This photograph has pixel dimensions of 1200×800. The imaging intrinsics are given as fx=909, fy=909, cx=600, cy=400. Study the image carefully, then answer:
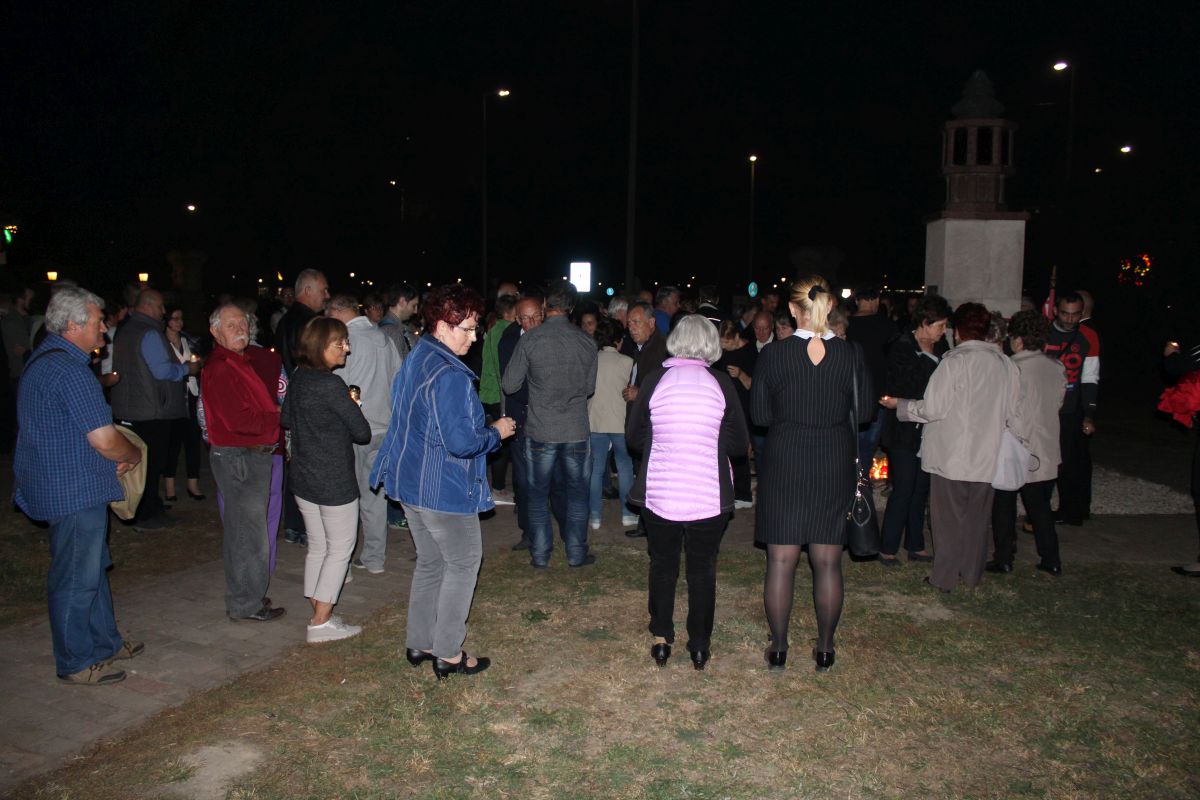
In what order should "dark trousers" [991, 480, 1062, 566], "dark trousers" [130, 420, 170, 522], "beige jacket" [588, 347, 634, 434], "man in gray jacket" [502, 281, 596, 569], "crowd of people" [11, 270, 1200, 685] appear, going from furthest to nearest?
"dark trousers" [130, 420, 170, 522]
"beige jacket" [588, 347, 634, 434]
"dark trousers" [991, 480, 1062, 566]
"man in gray jacket" [502, 281, 596, 569]
"crowd of people" [11, 270, 1200, 685]

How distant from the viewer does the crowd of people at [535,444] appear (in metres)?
4.74

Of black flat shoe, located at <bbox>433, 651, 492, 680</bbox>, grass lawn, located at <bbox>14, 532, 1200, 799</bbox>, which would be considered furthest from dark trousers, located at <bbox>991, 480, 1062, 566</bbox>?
black flat shoe, located at <bbox>433, 651, 492, 680</bbox>

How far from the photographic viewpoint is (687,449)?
193 inches

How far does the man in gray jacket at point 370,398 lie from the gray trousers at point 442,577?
1.82m

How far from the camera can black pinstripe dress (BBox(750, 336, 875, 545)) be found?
491cm

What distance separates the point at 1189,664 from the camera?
17.4 feet

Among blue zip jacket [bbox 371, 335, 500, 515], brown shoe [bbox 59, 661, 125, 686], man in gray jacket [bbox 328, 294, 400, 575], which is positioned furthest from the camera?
man in gray jacket [bbox 328, 294, 400, 575]

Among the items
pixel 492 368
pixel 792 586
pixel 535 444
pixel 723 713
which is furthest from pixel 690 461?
pixel 492 368

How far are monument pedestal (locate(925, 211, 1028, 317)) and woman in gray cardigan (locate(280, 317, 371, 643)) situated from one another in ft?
34.1

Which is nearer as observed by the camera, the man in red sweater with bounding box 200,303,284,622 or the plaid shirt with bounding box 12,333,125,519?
the plaid shirt with bounding box 12,333,125,519

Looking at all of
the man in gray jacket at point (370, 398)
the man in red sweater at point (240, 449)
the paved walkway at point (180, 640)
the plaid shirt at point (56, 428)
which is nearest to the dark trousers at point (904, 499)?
the paved walkway at point (180, 640)

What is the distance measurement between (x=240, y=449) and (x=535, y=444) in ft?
7.32

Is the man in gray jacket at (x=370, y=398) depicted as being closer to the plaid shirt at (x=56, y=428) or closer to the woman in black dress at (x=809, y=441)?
the plaid shirt at (x=56, y=428)

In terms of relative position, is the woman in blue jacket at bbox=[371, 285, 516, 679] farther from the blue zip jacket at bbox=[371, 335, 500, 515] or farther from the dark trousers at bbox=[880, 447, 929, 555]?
the dark trousers at bbox=[880, 447, 929, 555]
